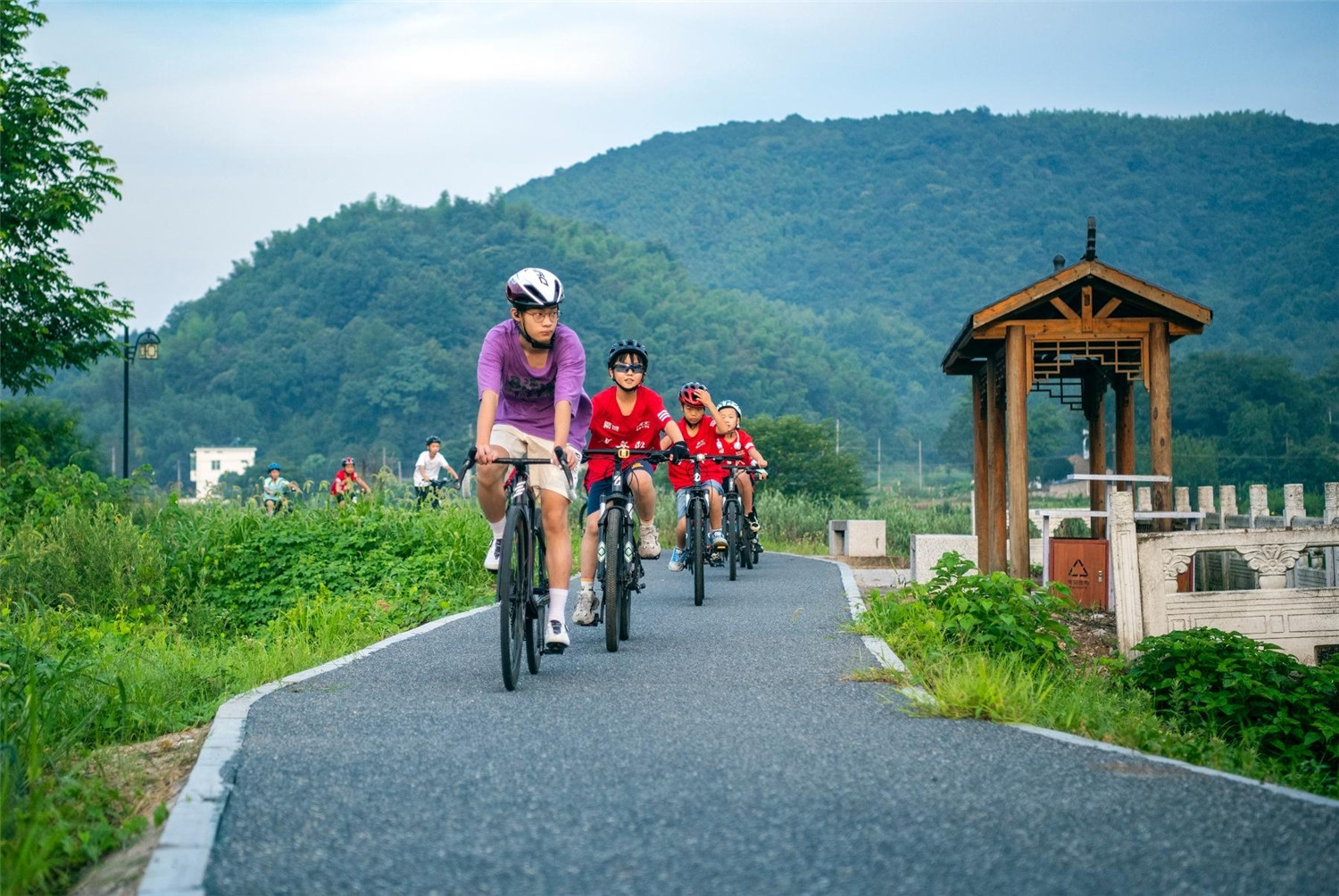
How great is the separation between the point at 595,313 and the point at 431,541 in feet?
362

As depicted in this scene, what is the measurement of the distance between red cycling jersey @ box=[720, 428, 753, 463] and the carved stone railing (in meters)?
5.16

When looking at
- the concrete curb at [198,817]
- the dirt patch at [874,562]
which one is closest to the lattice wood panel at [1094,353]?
the dirt patch at [874,562]

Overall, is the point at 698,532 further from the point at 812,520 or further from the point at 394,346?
the point at 394,346

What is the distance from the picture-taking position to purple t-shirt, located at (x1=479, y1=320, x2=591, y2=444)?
24.5 feet

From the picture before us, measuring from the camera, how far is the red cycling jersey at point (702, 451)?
1415cm

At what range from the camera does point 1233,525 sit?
53.2ft

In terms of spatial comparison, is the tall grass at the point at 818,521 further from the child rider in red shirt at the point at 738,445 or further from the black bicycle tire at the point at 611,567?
the black bicycle tire at the point at 611,567

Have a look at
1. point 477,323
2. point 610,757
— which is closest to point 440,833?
point 610,757

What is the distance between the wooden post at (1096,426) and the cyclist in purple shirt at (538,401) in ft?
33.4

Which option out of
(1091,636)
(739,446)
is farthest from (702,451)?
(1091,636)

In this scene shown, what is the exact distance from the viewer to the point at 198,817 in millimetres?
4359

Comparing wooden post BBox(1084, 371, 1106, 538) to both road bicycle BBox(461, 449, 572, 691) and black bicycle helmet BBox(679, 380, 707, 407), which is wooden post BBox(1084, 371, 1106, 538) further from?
road bicycle BBox(461, 449, 572, 691)

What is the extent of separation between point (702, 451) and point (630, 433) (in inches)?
190

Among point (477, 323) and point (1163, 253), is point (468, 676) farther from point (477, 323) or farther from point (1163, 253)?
point (1163, 253)
